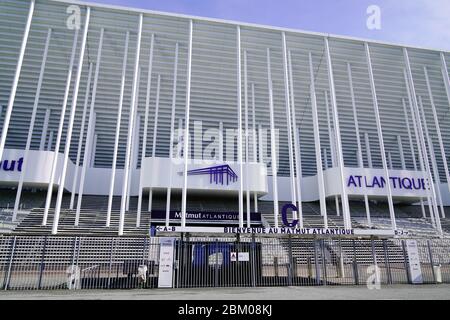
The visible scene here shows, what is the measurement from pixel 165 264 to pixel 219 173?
612 inches

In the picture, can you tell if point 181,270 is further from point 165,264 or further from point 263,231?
point 263,231

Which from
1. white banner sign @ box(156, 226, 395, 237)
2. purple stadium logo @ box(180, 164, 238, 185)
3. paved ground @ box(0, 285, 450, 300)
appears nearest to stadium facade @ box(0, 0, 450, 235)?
purple stadium logo @ box(180, 164, 238, 185)

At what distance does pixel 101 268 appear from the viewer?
40.3 ft

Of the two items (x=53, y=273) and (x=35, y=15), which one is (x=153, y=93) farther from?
(x=53, y=273)

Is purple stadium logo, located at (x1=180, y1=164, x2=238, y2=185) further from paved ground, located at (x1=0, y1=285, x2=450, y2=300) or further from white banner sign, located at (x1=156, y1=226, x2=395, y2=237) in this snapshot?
paved ground, located at (x1=0, y1=285, x2=450, y2=300)

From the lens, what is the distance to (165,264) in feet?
36.7

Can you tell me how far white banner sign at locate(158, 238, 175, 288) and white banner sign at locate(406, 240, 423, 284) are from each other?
965 cm

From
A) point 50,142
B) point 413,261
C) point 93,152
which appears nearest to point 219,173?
point 93,152

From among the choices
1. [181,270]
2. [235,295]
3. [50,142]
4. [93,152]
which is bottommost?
[235,295]

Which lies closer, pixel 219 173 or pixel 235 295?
pixel 235 295

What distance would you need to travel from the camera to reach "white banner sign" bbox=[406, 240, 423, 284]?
492 inches

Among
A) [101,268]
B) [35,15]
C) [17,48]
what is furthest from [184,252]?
[17,48]

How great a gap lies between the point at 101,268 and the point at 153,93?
65.3 ft

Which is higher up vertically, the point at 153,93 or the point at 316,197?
the point at 153,93
